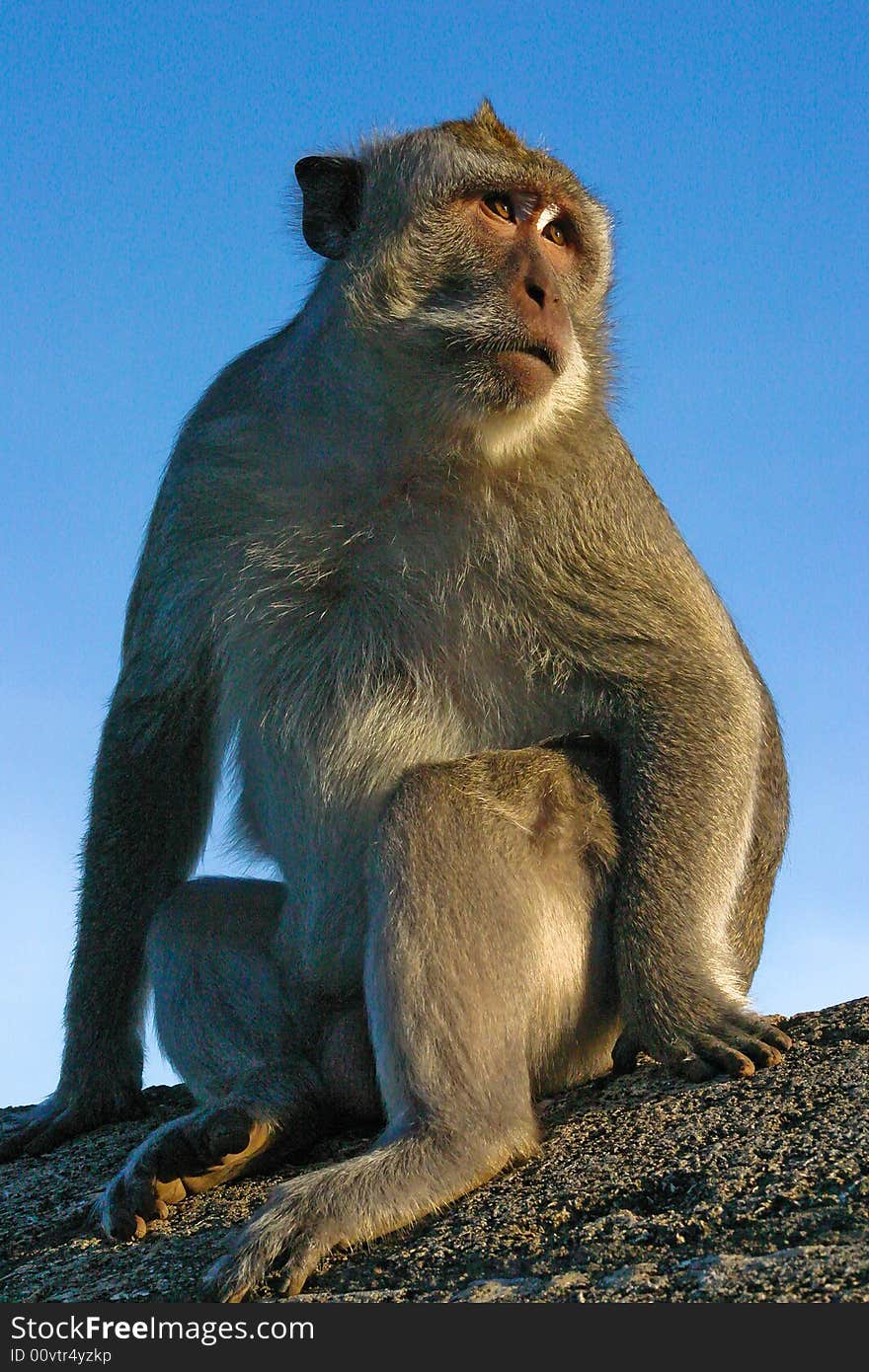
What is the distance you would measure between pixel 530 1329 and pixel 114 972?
353 cm

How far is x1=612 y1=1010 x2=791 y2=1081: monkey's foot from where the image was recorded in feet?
19.3

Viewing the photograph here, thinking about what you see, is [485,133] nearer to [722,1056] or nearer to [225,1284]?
[722,1056]

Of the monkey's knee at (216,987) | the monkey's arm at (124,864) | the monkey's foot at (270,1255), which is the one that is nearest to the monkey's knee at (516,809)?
the monkey's knee at (216,987)

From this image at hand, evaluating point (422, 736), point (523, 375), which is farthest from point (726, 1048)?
point (523, 375)

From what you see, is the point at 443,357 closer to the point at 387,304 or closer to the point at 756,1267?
the point at 387,304

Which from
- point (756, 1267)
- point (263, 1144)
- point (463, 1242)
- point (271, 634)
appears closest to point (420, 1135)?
point (463, 1242)

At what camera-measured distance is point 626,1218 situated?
16.0 feet

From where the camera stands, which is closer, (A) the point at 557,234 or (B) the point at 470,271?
(B) the point at 470,271

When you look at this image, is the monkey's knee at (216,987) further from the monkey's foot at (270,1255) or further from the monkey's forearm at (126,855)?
the monkey's foot at (270,1255)

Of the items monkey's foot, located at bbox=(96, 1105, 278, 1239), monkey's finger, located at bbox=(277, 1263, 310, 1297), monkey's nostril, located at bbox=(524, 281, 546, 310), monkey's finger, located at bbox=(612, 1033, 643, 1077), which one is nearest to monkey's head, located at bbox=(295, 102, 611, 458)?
monkey's nostril, located at bbox=(524, 281, 546, 310)

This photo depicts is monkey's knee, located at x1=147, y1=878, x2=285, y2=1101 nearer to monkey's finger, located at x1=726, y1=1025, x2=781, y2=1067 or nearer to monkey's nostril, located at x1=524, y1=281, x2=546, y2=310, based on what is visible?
monkey's finger, located at x1=726, y1=1025, x2=781, y2=1067

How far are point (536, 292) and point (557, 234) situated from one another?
72 centimetres

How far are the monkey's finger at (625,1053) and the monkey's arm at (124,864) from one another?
7.62ft

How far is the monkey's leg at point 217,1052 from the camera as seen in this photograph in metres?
5.85
